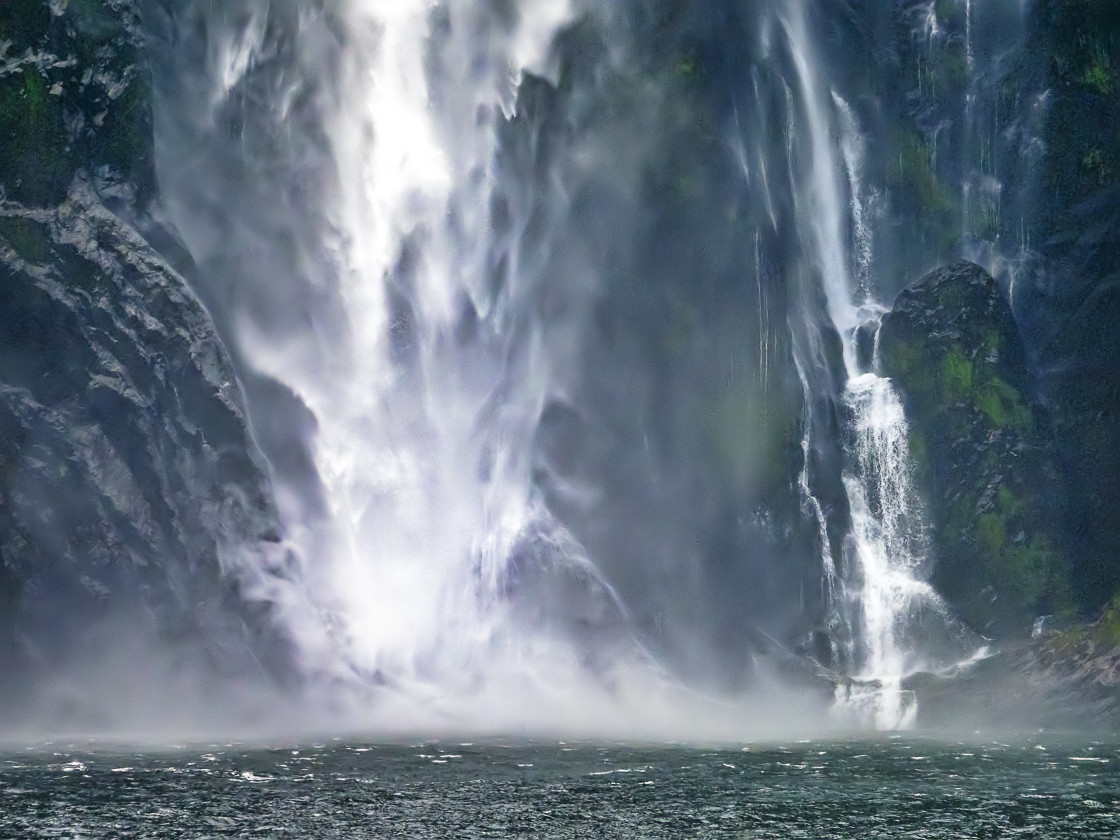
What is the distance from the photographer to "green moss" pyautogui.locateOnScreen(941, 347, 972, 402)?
40906mm

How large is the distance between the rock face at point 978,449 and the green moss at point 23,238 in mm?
21928

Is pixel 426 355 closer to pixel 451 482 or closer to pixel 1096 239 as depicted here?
pixel 451 482

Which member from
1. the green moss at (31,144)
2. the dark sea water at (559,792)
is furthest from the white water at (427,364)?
the dark sea water at (559,792)

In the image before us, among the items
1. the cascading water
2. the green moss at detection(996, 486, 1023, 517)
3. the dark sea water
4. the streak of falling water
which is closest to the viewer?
the dark sea water

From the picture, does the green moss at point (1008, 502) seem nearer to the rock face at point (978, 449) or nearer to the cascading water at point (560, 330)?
the rock face at point (978, 449)

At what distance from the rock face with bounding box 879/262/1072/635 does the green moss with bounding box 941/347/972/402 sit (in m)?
0.03

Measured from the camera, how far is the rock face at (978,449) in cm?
3991

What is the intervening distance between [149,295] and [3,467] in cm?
527

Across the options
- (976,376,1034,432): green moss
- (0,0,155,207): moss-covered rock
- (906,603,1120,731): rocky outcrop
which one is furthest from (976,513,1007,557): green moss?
(0,0,155,207): moss-covered rock

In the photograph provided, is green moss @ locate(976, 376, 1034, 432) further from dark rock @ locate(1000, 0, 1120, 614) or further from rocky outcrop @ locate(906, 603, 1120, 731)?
rocky outcrop @ locate(906, 603, 1120, 731)

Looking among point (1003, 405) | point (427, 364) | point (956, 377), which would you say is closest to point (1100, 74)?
A: point (956, 377)

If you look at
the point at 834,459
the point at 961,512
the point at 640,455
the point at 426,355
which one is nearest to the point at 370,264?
the point at 426,355

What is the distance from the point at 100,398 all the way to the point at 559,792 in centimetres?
1671

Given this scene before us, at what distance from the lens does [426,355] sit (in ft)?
131
